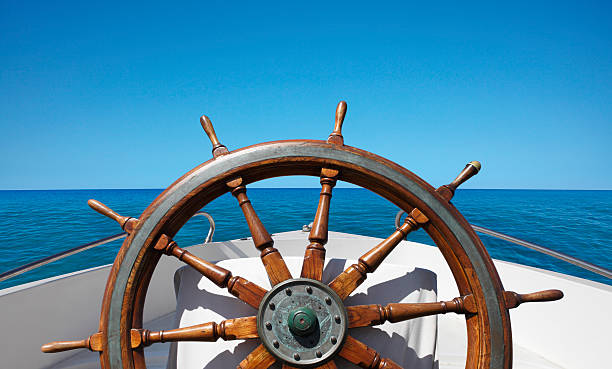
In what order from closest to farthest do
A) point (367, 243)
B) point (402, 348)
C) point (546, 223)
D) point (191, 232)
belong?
1. point (402, 348)
2. point (367, 243)
3. point (191, 232)
4. point (546, 223)

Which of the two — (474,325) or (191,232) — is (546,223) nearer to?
(191,232)

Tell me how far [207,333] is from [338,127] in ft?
1.92

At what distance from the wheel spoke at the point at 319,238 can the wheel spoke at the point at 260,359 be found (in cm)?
19

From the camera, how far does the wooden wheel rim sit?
2.53 ft

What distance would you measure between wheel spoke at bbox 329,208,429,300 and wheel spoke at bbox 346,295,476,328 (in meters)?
0.05

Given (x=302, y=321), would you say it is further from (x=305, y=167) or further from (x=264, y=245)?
(x=305, y=167)

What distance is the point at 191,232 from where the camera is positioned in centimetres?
907

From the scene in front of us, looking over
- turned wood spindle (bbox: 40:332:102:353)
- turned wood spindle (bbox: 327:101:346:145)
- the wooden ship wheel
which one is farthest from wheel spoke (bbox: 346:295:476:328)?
turned wood spindle (bbox: 40:332:102:353)

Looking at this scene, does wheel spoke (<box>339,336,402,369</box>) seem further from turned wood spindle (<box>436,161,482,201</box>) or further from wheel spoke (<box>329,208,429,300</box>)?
turned wood spindle (<box>436,161,482,201</box>)

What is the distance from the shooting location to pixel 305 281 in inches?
30.3

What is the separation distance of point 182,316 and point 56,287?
3.43ft

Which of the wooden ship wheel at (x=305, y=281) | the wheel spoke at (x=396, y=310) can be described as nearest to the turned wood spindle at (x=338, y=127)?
the wooden ship wheel at (x=305, y=281)

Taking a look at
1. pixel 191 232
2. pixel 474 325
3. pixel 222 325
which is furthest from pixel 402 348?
pixel 191 232

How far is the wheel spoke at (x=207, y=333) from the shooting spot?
0.76 metres
